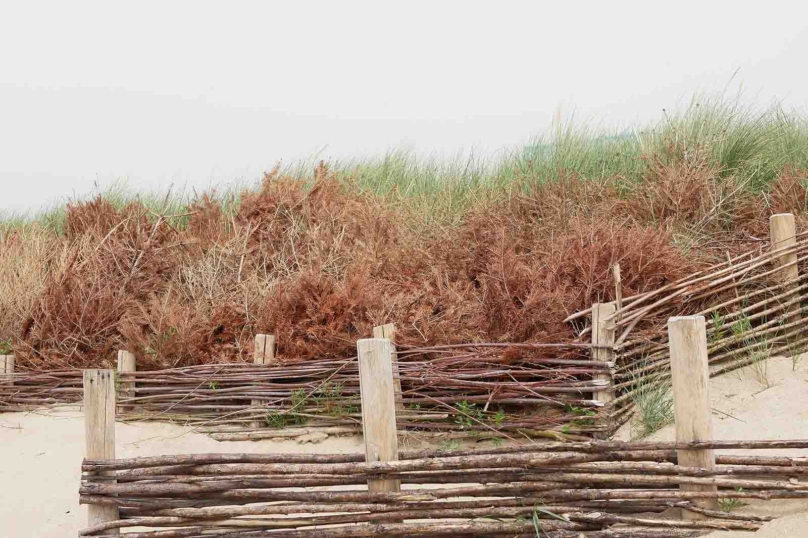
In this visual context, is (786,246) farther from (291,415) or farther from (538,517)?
(291,415)

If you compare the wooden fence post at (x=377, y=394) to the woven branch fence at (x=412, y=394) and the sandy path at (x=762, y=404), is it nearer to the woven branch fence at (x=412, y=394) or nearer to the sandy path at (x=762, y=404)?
the woven branch fence at (x=412, y=394)

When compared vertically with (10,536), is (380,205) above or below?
above

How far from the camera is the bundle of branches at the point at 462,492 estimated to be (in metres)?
3.83

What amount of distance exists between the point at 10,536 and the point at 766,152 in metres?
7.41

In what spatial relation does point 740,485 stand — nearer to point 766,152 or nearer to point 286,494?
point 286,494

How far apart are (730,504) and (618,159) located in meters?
5.13

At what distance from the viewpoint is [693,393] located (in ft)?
12.5

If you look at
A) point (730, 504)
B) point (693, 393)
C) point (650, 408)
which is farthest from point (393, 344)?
point (730, 504)

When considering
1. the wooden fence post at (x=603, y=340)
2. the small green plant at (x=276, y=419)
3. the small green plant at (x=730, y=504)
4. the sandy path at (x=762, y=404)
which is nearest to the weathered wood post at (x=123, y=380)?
the small green plant at (x=276, y=419)

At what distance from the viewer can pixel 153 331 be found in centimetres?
647

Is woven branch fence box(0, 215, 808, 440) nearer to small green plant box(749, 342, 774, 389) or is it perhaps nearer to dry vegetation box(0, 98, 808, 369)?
small green plant box(749, 342, 774, 389)

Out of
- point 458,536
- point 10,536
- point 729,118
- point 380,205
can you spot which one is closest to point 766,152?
point 729,118

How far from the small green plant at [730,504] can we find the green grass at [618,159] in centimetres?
407

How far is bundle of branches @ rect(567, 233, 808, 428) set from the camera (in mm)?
5246
